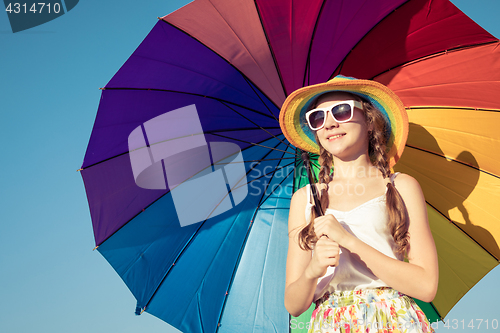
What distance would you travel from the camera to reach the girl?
233 centimetres

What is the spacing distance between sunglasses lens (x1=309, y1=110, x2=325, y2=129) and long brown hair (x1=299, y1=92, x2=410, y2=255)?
209 mm

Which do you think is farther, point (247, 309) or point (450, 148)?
point (247, 309)

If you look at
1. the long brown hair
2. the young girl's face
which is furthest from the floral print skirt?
the young girl's face

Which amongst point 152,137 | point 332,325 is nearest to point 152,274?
point 152,137

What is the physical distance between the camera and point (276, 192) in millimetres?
3959

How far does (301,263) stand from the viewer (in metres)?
2.78

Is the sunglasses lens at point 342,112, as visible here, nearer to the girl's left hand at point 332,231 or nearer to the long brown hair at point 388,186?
the long brown hair at point 388,186

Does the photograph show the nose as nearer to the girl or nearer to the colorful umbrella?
the girl

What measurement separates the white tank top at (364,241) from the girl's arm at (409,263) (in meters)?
0.18

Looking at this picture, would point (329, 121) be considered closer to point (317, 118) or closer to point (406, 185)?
point (317, 118)

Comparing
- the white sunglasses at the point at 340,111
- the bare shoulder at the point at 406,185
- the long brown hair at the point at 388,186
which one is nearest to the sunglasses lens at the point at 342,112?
the white sunglasses at the point at 340,111

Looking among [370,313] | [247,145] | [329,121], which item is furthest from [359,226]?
[247,145]

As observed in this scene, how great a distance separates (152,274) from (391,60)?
2993 millimetres

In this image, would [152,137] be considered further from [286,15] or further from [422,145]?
[422,145]
